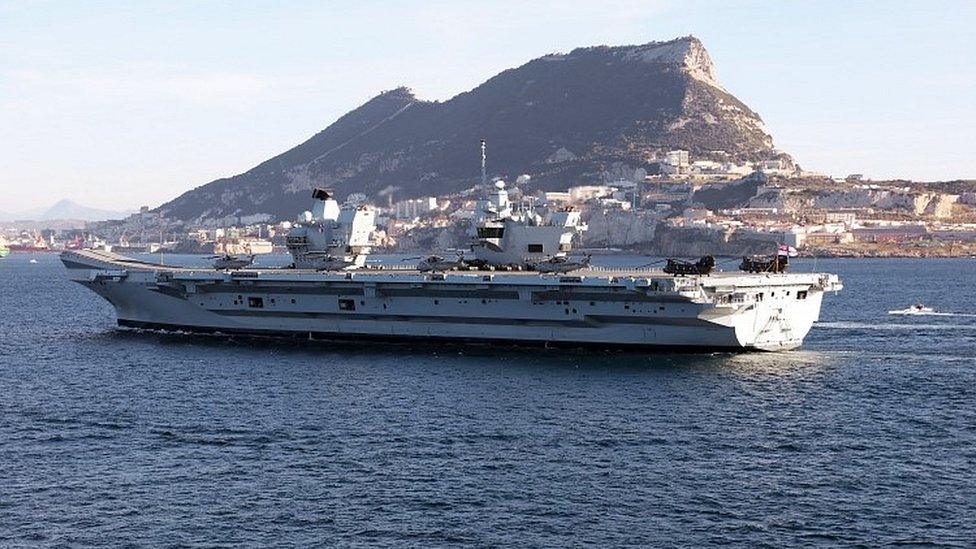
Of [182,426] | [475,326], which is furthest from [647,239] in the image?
[182,426]

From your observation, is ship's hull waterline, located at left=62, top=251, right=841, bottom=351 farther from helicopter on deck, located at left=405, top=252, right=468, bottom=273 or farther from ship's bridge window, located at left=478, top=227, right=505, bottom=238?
ship's bridge window, located at left=478, top=227, right=505, bottom=238

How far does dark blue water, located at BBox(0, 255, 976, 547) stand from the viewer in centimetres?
2253

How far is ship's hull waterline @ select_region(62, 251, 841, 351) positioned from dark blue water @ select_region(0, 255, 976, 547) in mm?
1149

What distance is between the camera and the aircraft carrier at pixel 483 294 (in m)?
41.2

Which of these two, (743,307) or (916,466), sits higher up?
(743,307)

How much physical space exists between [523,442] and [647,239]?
140614 mm

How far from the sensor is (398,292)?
45625 millimetres

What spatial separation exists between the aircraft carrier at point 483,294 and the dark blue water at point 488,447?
1.21 meters

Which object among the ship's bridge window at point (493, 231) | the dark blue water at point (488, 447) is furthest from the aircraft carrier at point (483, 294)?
the dark blue water at point (488, 447)

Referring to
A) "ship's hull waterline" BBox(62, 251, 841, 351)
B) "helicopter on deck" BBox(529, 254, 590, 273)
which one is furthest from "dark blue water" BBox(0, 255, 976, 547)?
"helicopter on deck" BBox(529, 254, 590, 273)

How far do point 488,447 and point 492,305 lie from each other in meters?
16.0

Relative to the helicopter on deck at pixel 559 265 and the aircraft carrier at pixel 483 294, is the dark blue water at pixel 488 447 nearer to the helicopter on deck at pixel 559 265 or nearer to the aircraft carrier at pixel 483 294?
the aircraft carrier at pixel 483 294

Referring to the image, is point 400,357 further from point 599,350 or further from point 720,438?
point 720,438

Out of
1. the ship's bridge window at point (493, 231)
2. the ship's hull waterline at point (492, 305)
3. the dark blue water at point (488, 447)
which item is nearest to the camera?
the dark blue water at point (488, 447)
